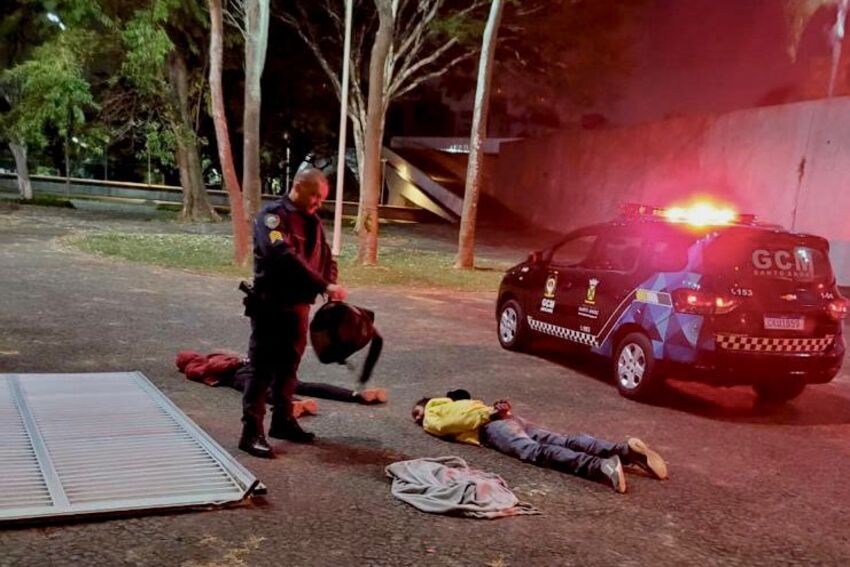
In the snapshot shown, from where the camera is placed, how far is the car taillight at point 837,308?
685 centimetres

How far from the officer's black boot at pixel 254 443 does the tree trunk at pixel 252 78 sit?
10694 millimetres

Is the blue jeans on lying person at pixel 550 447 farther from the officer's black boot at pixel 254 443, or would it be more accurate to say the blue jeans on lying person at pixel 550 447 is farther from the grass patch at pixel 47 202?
the grass patch at pixel 47 202

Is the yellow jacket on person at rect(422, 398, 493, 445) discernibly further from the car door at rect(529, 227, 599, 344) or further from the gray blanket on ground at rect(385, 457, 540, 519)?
the car door at rect(529, 227, 599, 344)

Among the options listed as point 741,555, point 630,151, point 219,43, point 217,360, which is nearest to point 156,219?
point 219,43

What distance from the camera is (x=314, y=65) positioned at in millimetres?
30203

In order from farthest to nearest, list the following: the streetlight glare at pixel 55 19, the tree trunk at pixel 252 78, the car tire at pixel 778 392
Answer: the streetlight glare at pixel 55 19, the tree trunk at pixel 252 78, the car tire at pixel 778 392

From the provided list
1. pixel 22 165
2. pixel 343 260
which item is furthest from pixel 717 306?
pixel 22 165

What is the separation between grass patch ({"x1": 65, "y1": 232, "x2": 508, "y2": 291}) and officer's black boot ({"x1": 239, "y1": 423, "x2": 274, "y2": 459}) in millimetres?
9250

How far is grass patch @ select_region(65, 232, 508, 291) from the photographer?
15.2m

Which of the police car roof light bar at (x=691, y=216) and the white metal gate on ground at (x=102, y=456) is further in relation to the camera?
the police car roof light bar at (x=691, y=216)

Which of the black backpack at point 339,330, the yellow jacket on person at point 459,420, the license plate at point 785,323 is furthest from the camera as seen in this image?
the license plate at point 785,323

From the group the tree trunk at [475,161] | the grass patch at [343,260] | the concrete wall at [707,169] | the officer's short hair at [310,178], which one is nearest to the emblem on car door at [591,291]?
the officer's short hair at [310,178]

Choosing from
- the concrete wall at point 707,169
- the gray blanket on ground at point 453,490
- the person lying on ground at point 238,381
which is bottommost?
the person lying on ground at point 238,381

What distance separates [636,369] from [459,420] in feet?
7.57
